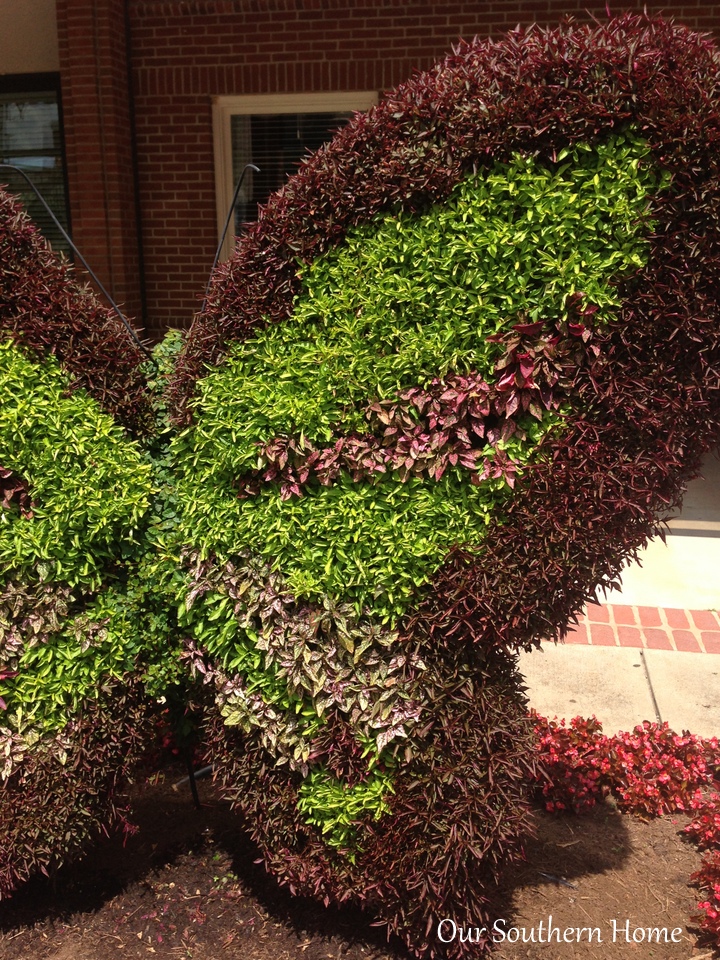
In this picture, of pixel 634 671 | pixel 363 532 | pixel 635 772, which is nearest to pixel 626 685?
pixel 634 671

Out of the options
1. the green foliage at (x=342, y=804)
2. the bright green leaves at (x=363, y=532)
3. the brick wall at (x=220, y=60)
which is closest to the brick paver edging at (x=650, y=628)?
the green foliage at (x=342, y=804)

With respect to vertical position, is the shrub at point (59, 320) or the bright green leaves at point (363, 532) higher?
the shrub at point (59, 320)

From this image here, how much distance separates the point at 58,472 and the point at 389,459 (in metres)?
1.06

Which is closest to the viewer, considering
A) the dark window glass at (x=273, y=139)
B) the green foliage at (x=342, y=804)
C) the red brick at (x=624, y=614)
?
the green foliage at (x=342, y=804)

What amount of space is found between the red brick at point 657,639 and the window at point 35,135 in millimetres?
7009

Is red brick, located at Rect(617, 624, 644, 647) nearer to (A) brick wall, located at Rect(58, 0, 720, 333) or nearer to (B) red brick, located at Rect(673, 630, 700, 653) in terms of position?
(B) red brick, located at Rect(673, 630, 700, 653)

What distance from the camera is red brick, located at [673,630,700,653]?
5098mm

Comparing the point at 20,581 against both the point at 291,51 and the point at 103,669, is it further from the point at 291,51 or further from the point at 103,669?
the point at 291,51

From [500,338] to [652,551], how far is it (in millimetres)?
4982

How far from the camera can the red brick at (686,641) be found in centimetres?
510

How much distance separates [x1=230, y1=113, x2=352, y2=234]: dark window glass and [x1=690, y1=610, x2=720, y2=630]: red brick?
5692 millimetres

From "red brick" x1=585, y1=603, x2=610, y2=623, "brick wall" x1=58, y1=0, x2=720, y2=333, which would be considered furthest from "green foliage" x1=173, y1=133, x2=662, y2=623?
"brick wall" x1=58, y1=0, x2=720, y2=333

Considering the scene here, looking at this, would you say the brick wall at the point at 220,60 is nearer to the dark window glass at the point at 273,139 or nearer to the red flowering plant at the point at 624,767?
the dark window glass at the point at 273,139

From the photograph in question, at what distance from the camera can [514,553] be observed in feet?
8.07
